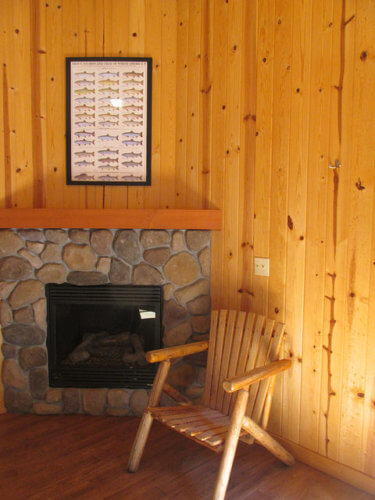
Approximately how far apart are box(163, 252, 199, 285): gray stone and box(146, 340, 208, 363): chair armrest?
1.42 feet

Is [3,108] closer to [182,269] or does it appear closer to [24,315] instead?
[24,315]

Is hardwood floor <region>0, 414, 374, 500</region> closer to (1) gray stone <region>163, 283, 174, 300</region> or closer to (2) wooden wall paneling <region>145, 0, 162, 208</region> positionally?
(1) gray stone <region>163, 283, 174, 300</region>

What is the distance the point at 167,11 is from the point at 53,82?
850 mm

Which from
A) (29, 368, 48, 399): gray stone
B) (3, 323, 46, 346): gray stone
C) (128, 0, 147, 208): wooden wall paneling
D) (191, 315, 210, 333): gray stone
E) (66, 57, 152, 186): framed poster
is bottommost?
(29, 368, 48, 399): gray stone

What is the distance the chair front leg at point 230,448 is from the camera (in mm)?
1807

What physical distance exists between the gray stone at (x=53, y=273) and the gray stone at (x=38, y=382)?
0.61m

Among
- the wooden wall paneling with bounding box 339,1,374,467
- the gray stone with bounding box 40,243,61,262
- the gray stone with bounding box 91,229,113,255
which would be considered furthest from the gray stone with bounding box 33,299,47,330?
the wooden wall paneling with bounding box 339,1,374,467

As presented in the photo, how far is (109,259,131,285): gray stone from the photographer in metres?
2.70

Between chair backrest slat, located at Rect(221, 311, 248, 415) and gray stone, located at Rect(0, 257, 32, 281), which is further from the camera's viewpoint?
gray stone, located at Rect(0, 257, 32, 281)

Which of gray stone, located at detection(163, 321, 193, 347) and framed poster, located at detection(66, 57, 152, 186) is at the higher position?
framed poster, located at detection(66, 57, 152, 186)

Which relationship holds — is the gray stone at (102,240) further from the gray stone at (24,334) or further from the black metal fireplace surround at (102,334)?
the gray stone at (24,334)

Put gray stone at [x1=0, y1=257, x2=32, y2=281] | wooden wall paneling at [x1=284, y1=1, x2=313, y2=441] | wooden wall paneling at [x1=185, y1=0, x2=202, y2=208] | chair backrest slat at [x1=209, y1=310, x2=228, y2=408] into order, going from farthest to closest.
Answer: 1. gray stone at [x1=0, y1=257, x2=32, y2=281]
2. wooden wall paneling at [x1=185, y1=0, x2=202, y2=208]
3. chair backrest slat at [x1=209, y1=310, x2=228, y2=408]
4. wooden wall paneling at [x1=284, y1=1, x2=313, y2=441]

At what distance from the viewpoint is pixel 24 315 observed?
274cm

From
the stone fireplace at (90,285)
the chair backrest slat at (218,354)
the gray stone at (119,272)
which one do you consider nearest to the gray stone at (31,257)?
the stone fireplace at (90,285)
